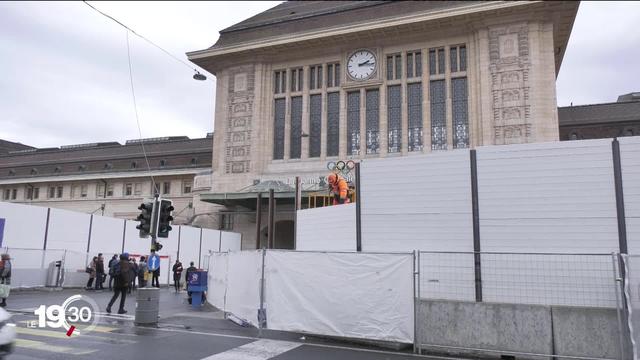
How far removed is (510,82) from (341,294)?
2690 cm

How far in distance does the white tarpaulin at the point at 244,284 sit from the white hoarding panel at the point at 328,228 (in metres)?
2.83

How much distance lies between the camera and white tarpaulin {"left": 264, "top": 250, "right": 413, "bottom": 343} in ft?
34.2

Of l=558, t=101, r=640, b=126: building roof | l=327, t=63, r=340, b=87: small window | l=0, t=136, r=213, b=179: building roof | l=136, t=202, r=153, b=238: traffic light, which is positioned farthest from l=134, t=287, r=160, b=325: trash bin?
l=558, t=101, r=640, b=126: building roof

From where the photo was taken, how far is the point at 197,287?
18.7 m

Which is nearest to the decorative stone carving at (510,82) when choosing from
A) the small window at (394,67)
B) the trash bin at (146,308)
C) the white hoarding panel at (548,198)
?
the small window at (394,67)

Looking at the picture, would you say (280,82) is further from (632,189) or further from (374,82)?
(632,189)

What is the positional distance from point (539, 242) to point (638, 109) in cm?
3560

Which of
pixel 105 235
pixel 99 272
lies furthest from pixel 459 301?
pixel 105 235

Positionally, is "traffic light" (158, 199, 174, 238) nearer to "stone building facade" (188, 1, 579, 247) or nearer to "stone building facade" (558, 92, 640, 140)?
"stone building facade" (188, 1, 579, 247)

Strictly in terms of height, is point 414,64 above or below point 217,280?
above

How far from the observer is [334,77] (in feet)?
131

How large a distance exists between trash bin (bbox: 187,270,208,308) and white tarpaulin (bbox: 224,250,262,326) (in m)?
4.10

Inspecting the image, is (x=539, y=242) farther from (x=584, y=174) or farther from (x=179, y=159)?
(x=179, y=159)

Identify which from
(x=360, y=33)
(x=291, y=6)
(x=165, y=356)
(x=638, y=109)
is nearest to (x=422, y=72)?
(x=360, y=33)
